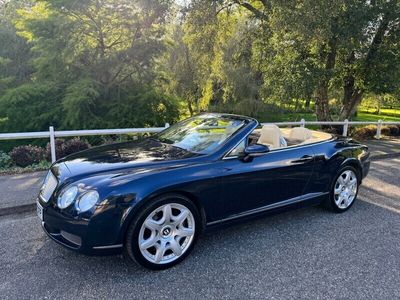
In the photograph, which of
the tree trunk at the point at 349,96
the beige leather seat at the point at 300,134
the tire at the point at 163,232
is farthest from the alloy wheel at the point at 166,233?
the tree trunk at the point at 349,96

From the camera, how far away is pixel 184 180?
125 inches

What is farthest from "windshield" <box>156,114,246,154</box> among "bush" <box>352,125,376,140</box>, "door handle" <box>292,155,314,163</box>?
"bush" <box>352,125,376,140</box>

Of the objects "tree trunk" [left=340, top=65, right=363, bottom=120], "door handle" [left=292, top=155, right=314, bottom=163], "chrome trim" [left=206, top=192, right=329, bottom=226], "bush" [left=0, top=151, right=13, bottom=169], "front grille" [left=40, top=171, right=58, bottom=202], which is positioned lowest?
"bush" [left=0, top=151, right=13, bottom=169]

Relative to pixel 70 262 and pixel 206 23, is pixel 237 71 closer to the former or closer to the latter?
pixel 206 23

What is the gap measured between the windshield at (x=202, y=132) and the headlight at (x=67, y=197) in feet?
4.29

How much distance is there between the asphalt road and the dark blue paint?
0.31 meters

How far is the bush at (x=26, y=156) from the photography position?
23.3 feet

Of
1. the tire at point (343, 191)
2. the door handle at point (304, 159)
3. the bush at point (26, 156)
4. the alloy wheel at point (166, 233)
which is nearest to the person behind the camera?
the alloy wheel at point (166, 233)

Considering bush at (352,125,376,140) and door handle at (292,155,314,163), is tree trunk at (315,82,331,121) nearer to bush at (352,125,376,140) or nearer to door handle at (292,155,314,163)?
bush at (352,125,376,140)

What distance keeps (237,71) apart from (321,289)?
2020 cm

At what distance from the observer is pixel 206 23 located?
40.3ft

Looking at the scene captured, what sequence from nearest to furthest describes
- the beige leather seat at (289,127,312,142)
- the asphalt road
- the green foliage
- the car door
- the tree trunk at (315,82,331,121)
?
the asphalt road < the car door < the beige leather seat at (289,127,312,142) < the green foliage < the tree trunk at (315,82,331,121)

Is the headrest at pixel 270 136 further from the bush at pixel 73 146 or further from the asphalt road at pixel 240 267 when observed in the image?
the bush at pixel 73 146

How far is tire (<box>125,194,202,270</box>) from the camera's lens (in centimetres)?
297
